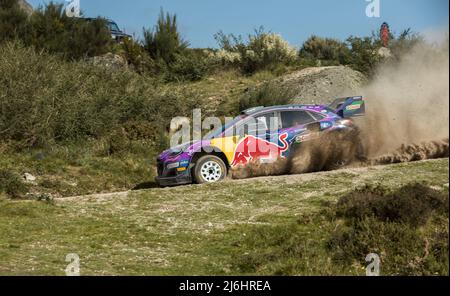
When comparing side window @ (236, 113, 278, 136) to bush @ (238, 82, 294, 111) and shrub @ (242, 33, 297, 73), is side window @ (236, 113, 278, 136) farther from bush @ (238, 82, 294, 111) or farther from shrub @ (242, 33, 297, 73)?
shrub @ (242, 33, 297, 73)

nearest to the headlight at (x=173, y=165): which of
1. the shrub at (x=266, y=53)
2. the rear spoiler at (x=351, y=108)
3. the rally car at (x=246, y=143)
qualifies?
the rally car at (x=246, y=143)

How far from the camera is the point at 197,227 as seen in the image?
1144 centimetres

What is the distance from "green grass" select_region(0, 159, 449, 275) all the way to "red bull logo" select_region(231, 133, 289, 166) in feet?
2.42

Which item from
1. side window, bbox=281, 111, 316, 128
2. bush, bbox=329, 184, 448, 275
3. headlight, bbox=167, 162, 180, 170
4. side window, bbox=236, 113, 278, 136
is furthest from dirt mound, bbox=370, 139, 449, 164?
bush, bbox=329, 184, 448, 275

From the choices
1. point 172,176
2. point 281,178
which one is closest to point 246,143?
point 281,178

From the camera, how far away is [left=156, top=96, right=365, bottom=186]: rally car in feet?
50.6

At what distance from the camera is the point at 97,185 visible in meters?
17.8

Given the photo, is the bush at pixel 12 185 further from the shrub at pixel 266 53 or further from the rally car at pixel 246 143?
the shrub at pixel 266 53

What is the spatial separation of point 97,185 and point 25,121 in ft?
11.9

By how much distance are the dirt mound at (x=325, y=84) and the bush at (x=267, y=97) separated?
0.45 m

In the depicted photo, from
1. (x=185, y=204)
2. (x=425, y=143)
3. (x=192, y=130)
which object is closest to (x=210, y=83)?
(x=192, y=130)

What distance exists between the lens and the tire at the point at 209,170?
50.3ft

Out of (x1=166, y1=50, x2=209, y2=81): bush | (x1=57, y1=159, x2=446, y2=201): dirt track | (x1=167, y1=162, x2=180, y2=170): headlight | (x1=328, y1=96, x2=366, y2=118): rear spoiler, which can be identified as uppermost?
(x1=166, y1=50, x2=209, y2=81): bush

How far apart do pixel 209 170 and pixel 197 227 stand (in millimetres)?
4037
